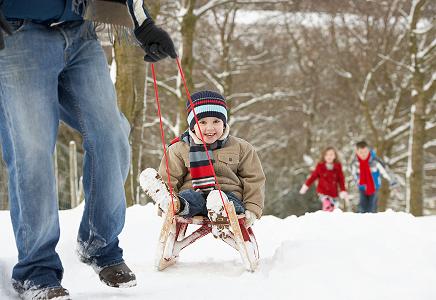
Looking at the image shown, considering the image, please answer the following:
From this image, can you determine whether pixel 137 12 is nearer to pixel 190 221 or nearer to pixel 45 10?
pixel 45 10

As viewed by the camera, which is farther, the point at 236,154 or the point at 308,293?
the point at 236,154

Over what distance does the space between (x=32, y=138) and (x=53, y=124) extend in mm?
120

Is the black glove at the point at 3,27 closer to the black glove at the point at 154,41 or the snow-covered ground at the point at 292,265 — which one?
the black glove at the point at 154,41

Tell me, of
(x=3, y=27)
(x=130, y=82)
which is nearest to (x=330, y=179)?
(x=130, y=82)

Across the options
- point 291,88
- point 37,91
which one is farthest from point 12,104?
point 291,88

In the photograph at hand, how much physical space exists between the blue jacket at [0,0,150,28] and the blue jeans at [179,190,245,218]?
143cm

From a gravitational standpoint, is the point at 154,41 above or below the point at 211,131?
above

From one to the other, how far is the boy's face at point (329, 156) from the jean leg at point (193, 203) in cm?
653

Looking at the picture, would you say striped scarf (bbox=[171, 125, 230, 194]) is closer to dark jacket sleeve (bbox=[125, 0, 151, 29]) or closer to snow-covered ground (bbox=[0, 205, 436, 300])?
snow-covered ground (bbox=[0, 205, 436, 300])

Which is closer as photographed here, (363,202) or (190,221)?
(190,221)

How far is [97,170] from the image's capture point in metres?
2.42

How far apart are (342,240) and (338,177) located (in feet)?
21.4

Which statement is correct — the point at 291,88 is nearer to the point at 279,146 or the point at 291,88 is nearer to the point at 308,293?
the point at 279,146

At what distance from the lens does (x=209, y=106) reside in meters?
3.81
